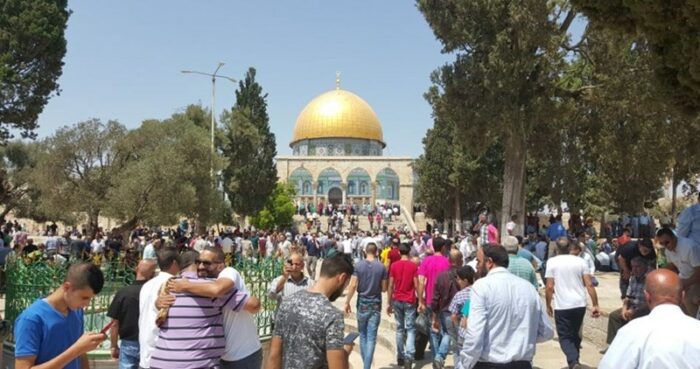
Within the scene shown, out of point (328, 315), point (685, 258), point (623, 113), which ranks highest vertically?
point (623, 113)

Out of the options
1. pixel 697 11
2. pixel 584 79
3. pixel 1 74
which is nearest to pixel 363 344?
pixel 697 11

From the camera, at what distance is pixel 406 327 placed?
741 cm

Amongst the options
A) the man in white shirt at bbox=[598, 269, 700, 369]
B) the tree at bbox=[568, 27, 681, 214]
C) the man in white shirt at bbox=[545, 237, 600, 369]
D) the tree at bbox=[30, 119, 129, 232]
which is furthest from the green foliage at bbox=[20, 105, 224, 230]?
the man in white shirt at bbox=[598, 269, 700, 369]

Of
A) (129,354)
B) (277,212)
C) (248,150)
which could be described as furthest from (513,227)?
(277,212)

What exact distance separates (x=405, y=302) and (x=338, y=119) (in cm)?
6026

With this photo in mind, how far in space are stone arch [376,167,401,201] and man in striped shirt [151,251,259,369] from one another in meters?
57.8

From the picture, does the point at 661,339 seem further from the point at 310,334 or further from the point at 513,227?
the point at 513,227

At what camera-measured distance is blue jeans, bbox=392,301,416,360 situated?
7.24 m

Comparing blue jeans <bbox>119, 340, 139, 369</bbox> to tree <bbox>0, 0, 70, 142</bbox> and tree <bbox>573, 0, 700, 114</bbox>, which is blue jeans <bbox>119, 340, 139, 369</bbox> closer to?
tree <bbox>573, 0, 700, 114</bbox>

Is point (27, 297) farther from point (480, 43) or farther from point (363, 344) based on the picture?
point (480, 43)

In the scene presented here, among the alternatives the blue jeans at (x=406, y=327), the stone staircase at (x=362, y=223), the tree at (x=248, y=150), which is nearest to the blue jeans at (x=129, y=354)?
the blue jeans at (x=406, y=327)

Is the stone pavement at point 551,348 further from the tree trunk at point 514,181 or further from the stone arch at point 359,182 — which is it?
the stone arch at point 359,182

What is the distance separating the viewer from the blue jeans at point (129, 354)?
197 inches

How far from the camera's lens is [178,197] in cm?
2103
